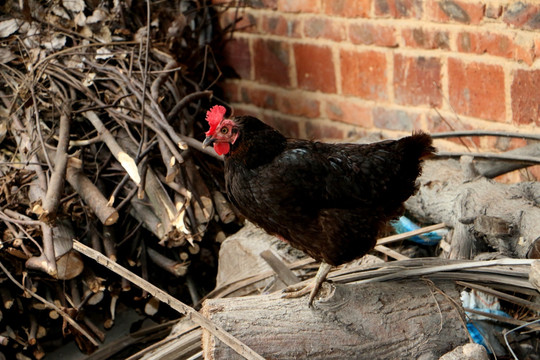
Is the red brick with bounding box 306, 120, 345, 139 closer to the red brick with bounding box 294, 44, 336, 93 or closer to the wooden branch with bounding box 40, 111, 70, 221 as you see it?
the red brick with bounding box 294, 44, 336, 93

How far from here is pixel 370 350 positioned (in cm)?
182

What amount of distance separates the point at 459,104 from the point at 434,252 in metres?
0.63

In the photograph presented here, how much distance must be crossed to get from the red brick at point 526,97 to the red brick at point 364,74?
62 cm

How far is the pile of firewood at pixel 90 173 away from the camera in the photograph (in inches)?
96.5

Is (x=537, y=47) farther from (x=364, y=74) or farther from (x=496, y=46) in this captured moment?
(x=364, y=74)

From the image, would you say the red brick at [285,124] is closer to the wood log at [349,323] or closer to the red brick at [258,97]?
the red brick at [258,97]

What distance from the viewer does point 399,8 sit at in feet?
9.41

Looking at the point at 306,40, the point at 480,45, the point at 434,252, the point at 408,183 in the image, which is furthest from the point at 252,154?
the point at 306,40

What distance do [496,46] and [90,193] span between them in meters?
1.61

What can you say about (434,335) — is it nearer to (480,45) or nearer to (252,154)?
(252,154)

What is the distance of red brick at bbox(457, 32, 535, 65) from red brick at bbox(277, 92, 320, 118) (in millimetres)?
866

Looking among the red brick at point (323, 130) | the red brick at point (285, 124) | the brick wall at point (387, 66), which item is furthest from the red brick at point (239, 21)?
the red brick at point (323, 130)

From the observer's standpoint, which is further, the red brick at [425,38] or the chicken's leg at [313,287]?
the red brick at [425,38]

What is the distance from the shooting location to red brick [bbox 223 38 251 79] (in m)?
3.62
